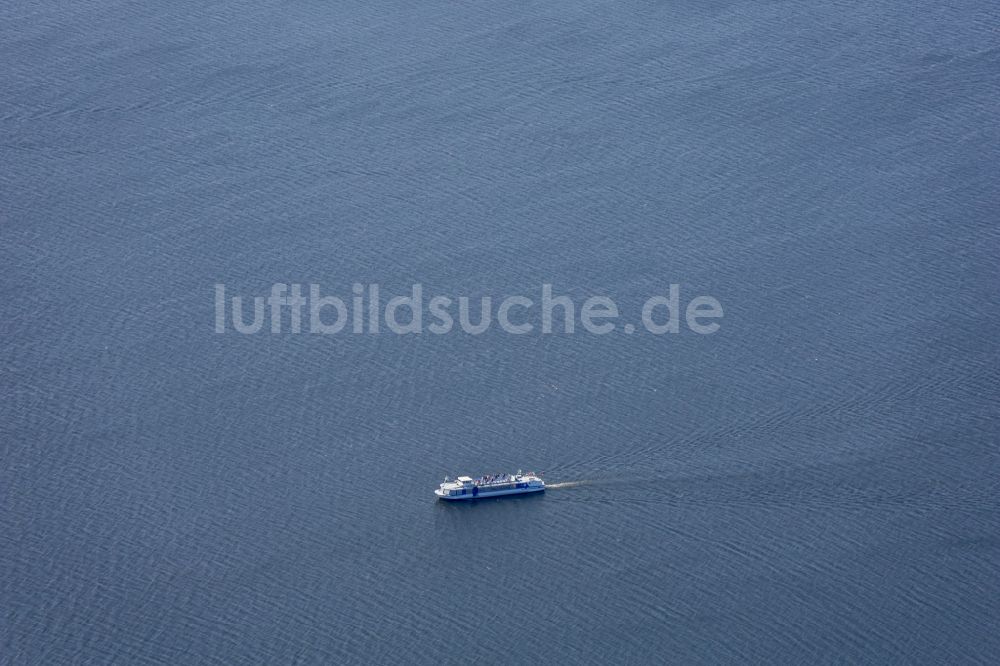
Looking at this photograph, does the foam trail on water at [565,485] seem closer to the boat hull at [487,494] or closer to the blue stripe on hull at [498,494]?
the blue stripe on hull at [498,494]

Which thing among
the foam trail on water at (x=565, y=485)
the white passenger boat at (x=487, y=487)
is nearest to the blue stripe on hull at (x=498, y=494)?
the white passenger boat at (x=487, y=487)

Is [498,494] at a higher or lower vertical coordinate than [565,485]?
higher

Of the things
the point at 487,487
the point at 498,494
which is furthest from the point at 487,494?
the point at 498,494

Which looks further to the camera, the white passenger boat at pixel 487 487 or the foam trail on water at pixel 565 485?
the foam trail on water at pixel 565 485

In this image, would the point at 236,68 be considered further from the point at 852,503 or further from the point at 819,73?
the point at 852,503

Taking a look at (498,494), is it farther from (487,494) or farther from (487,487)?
(487,487)

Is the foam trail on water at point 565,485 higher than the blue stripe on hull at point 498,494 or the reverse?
the reverse

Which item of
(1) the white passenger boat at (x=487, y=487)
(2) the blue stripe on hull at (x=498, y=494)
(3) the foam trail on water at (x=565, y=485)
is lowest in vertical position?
(3) the foam trail on water at (x=565, y=485)

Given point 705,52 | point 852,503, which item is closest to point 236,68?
point 705,52

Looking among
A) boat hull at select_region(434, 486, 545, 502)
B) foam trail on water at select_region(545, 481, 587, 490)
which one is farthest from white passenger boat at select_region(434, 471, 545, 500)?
foam trail on water at select_region(545, 481, 587, 490)

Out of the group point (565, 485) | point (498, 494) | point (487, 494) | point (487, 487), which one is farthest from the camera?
point (565, 485)
